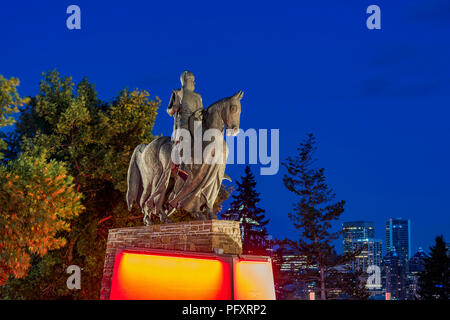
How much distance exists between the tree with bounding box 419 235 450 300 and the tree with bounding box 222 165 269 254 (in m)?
11.0

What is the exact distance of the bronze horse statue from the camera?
9438mm

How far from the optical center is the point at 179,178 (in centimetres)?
994

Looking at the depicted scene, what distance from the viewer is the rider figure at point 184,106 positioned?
32.1ft

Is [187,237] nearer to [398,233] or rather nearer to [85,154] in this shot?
[85,154]

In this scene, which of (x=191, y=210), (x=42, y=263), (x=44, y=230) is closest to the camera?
(x=191, y=210)

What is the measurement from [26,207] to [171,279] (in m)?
3.54

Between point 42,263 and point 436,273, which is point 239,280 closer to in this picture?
point 42,263

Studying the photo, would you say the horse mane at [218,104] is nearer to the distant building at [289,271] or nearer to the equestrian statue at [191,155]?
the equestrian statue at [191,155]

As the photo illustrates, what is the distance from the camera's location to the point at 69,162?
54.9 feet

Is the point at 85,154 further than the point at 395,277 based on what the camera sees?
No

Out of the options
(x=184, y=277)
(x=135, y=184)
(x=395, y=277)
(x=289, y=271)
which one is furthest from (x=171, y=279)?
(x=395, y=277)

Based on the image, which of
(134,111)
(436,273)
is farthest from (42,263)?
(436,273)
